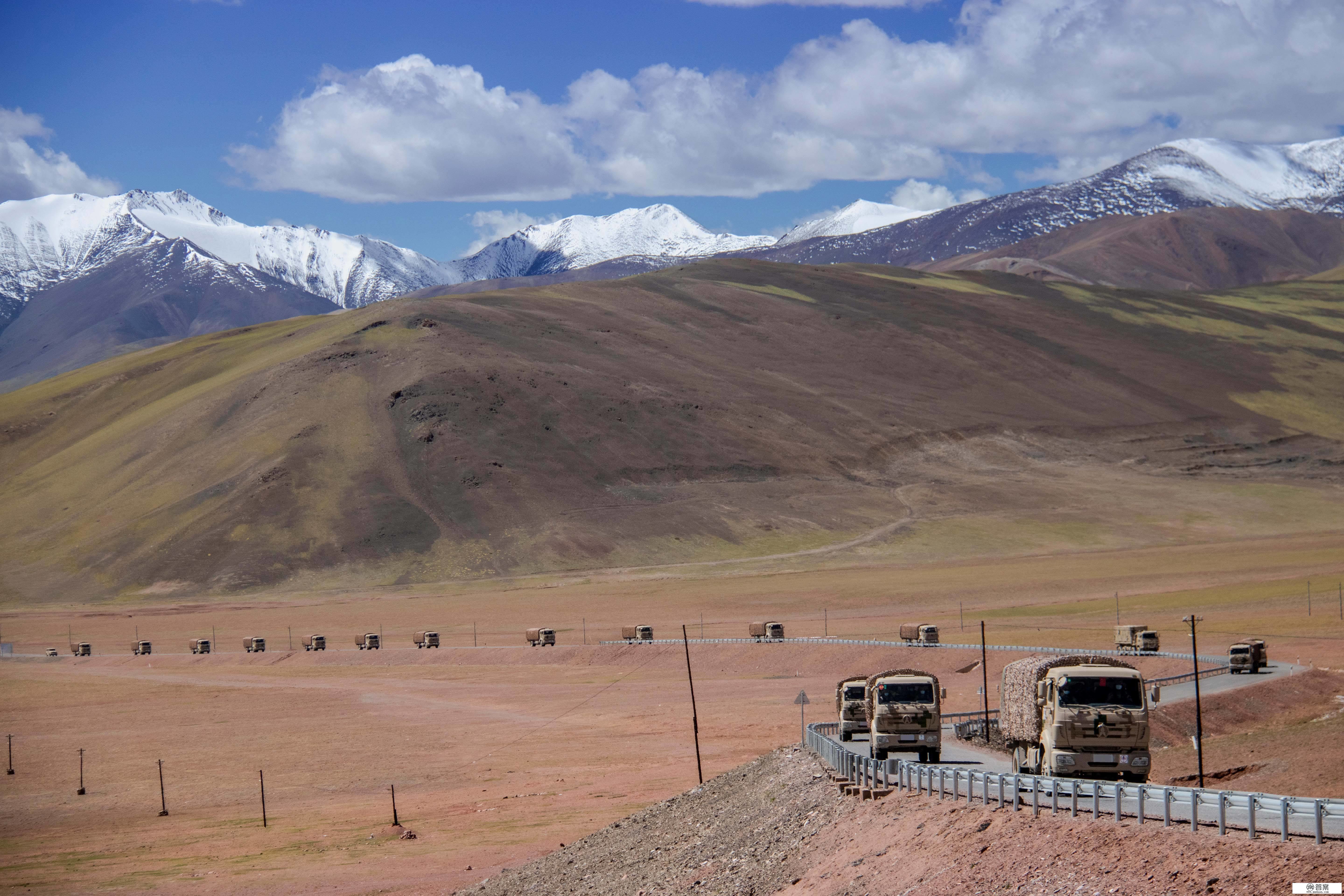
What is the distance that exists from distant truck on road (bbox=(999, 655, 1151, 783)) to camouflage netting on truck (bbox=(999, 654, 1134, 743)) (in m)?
0.07

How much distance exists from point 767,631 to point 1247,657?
3523 cm

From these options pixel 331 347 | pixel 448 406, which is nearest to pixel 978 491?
pixel 448 406

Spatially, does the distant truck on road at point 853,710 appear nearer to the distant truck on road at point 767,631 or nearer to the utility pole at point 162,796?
the utility pole at point 162,796

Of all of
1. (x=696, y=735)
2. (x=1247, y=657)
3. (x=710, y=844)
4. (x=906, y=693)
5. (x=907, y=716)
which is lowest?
(x=1247, y=657)

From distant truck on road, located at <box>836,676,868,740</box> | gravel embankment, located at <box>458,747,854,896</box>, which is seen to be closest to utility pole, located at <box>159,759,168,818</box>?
gravel embankment, located at <box>458,747,854,896</box>

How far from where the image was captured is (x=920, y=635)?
75.6 m

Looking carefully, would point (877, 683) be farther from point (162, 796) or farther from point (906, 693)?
point (162, 796)

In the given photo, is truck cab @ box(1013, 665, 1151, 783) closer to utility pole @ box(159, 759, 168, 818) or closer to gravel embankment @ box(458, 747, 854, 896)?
gravel embankment @ box(458, 747, 854, 896)

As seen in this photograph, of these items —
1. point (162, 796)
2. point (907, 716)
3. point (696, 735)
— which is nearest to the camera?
point (907, 716)

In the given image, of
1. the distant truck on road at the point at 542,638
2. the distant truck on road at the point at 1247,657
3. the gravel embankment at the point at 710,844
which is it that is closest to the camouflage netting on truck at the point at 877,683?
the gravel embankment at the point at 710,844

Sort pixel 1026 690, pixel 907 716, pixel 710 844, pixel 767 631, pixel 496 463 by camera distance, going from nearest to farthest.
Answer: pixel 1026 690
pixel 710 844
pixel 907 716
pixel 767 631
pixel 496 463

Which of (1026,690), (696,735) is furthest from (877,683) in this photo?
(696,735)

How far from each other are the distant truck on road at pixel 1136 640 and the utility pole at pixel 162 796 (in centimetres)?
4413

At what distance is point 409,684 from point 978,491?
96527 millimetres
